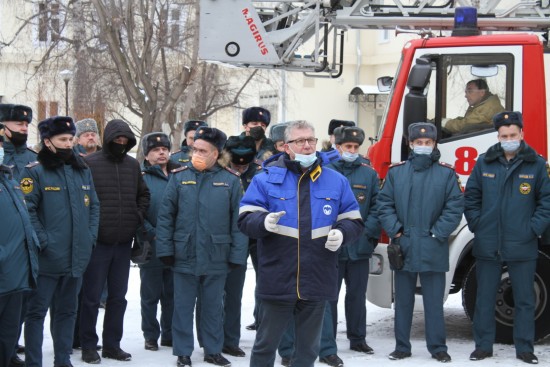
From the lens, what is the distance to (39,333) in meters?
7.81

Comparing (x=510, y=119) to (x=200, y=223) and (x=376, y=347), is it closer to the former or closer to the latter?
(x=376, y=347)

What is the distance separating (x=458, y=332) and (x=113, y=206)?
12.4 feet

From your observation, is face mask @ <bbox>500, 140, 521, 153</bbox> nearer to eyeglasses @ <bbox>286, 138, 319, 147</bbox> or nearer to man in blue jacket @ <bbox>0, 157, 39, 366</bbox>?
eyeglasses @ <bbox>286, 138, 319, 147</bbox>

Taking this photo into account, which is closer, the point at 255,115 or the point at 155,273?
the point at 155,273

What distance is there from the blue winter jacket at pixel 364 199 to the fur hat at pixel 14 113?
2717 mm

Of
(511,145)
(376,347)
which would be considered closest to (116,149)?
(376,347)

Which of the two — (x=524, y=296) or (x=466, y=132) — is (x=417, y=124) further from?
(x=524, y=296)

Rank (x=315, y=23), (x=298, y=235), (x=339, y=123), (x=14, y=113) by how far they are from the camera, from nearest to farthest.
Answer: (x=298, y=235), (x=14, y=113), (x=315, y=23), (x=339, y=123)

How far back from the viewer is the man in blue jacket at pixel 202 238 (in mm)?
8422

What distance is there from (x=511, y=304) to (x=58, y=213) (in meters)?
4.11

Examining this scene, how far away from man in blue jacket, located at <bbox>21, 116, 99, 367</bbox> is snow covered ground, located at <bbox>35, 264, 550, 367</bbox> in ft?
2.18

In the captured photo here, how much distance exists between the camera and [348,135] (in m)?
Result: 9.20

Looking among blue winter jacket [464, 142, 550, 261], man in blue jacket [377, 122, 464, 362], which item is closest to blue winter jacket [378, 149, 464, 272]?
man in blue jacket [377, 122, 464, 362]

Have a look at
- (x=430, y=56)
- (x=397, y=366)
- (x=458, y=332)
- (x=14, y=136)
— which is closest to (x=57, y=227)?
(x=14, y=136)
